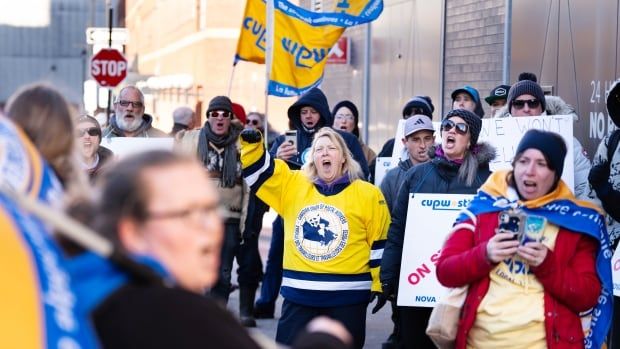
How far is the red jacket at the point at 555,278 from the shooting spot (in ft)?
18.0

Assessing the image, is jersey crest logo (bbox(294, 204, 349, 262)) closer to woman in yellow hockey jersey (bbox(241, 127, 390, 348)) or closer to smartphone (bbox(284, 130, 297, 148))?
woman in yellow hockey jersey (bbox(241, 127, 390, 348))

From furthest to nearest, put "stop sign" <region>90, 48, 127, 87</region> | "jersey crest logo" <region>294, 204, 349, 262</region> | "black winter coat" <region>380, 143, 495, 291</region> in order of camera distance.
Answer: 1. "stop sign" <region>90, 48, 127, 87</region>
2. "jersey crest logo" <region>294, 204, 349, 262</region>
3. "black winter coat" <region>380, 143, 495, 291</region>

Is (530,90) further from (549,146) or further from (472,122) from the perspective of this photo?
(549,146)

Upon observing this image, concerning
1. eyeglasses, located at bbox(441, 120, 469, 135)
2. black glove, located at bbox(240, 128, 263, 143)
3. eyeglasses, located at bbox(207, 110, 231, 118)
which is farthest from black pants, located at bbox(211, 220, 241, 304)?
eyeglasses, located at bbox(441, 120, 469, 135)

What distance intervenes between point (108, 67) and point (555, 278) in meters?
20.6

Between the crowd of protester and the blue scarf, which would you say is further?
the blue scarf

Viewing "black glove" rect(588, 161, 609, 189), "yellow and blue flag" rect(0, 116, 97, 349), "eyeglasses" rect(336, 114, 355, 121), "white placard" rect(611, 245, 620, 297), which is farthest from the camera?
"eyeglasses" rect(336, 114, 355, 121)

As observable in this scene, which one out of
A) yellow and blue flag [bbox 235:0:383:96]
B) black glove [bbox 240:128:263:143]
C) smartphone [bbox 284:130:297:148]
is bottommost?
smartphone [bbox 284:130:297:148]

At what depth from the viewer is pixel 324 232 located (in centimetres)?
765

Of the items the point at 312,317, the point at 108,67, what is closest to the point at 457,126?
the point at 312,317

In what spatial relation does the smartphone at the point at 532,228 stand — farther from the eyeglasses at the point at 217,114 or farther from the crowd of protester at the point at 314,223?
the eyeglasses at the point at 217,114

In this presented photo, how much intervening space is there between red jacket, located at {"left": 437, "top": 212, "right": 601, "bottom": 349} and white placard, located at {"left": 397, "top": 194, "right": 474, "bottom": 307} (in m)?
→ 1.74

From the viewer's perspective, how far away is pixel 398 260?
7562mm

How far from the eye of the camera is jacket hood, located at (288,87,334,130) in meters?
10.3
